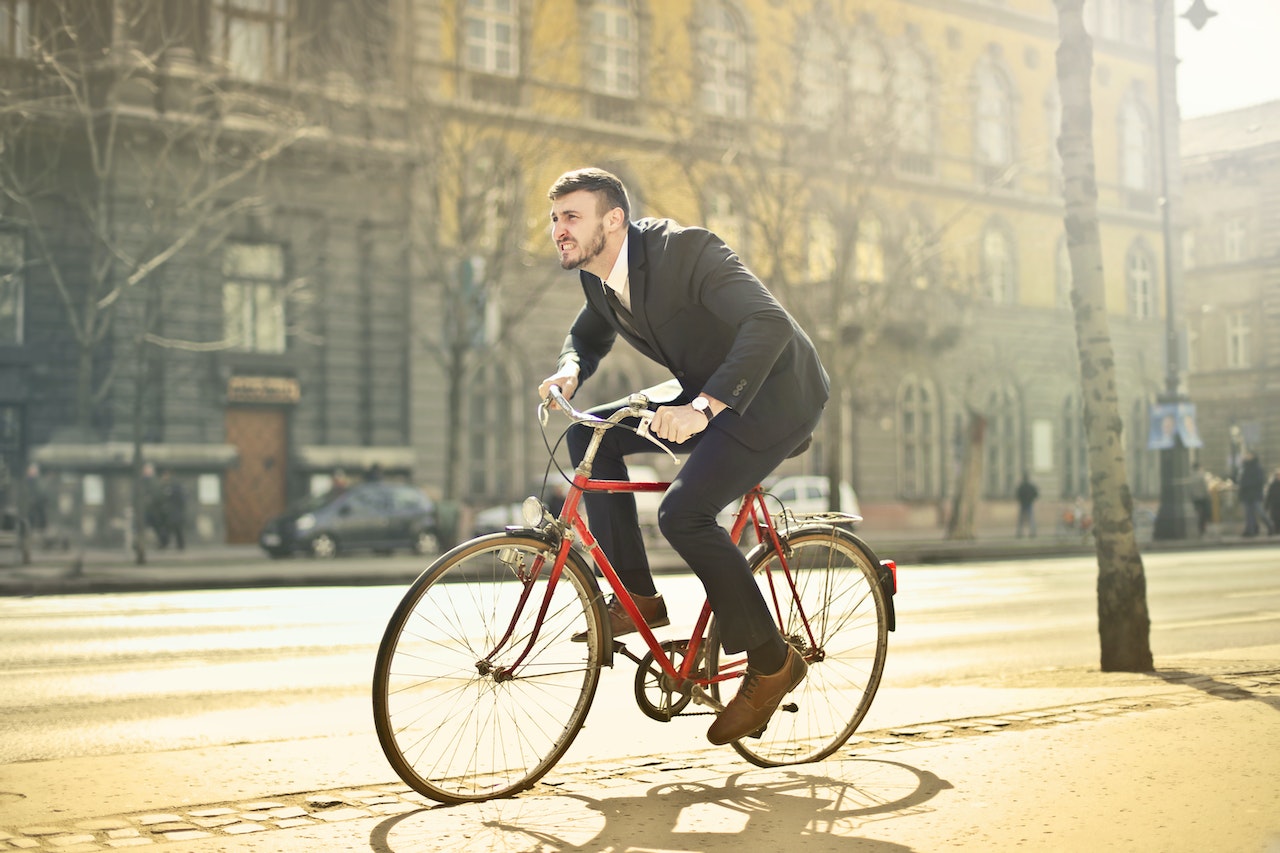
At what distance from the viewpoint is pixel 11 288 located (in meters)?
27.8

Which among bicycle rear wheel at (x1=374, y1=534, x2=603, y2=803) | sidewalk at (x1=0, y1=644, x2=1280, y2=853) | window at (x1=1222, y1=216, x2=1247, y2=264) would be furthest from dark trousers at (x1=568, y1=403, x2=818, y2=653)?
window at (x1=1222, y1=216, x2=1247, y2=264)

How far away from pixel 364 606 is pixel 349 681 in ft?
17.9

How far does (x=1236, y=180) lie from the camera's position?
56219mm

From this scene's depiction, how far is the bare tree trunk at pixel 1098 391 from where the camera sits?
779cm

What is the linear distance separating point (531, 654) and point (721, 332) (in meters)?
1.21

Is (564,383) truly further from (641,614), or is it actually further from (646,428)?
(641,614)

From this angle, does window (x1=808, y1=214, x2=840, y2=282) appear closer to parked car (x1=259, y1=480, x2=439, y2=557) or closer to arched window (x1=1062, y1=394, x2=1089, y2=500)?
parked car (x1=259, y1=480, x2=439, y2=557)

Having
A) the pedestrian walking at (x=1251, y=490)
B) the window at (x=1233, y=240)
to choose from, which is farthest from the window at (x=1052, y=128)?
the window at (x=1233, y=240)

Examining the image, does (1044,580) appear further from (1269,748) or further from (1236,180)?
(1236,180)

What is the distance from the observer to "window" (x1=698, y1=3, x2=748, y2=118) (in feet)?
95.8

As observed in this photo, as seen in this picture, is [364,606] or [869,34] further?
[869,34]

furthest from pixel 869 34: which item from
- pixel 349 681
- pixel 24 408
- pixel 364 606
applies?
pixel 349 681

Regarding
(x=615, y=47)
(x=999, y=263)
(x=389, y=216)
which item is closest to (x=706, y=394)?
(x=389, y=216)

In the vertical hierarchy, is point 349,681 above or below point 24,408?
below
